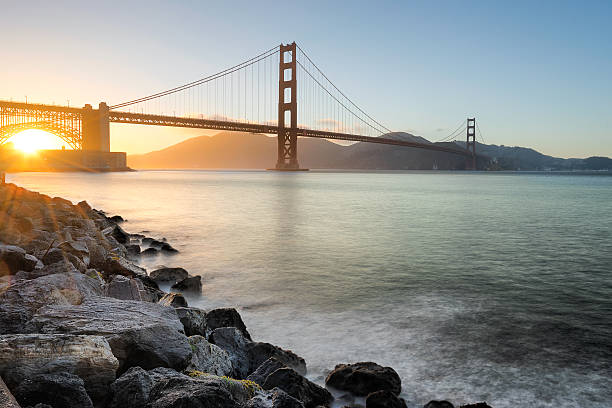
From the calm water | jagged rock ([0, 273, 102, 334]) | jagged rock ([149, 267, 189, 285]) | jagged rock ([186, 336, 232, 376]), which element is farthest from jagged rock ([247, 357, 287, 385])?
jagged rock ([149, 267, 189, 285])

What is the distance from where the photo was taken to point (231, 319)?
4.26 m

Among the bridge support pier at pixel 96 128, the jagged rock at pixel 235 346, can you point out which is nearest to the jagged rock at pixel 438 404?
the jagged rock at pixel 235 346

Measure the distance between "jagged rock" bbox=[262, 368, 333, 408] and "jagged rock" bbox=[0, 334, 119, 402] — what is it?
1.03m

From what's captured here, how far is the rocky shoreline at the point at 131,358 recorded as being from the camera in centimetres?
204

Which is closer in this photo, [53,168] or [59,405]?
[59,405]

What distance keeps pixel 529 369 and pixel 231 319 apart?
2.58m

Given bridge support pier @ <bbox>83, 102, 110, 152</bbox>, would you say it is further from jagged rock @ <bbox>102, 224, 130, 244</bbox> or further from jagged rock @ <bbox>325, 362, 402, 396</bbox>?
jagged rock @ <bbox>325, 362, 402, 396</bbox>

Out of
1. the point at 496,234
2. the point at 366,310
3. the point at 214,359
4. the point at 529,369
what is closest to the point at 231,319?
the point at 214,359

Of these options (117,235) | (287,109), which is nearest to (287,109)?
(287,109)

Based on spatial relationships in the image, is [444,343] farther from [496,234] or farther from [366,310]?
[496,234]

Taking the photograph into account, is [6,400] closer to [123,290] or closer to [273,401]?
[273,401]

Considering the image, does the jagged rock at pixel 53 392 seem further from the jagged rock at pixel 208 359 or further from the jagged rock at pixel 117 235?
the jagged rock at pixel 117 235

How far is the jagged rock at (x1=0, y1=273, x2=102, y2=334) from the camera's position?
2.69 metres

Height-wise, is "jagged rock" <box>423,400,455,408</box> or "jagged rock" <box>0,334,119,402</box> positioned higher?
"jagged rock" <box>0,334,119,402</box>
